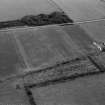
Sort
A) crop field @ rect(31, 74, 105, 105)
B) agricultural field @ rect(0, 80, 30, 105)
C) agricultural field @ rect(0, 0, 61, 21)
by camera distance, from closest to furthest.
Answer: agricultural field @ rect(0, 80, 30, 105), crop field @ rect(31, 74, 105, 105), agricultural field @ rect(0, 0, 61, 21)

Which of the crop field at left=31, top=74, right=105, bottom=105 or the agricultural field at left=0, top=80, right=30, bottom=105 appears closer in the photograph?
the agricultural field at left=0, top=80, right=30, bottom=105

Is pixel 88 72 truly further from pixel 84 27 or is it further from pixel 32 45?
pixel 84 27

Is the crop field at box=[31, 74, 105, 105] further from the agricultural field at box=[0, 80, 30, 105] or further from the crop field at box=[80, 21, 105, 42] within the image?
the crop field at box=[80, 21, 105, 42]

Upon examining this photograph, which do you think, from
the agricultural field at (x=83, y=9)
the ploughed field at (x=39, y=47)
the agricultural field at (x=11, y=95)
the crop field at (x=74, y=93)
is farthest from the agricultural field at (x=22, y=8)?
the crop field at (x=74, y=93)

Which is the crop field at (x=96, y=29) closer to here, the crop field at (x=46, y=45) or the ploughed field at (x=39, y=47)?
the ploughed field at (x=39, y=47)

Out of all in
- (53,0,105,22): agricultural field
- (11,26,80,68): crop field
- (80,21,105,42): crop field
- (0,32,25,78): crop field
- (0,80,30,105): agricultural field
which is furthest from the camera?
(53,0,105,22): agricultural field

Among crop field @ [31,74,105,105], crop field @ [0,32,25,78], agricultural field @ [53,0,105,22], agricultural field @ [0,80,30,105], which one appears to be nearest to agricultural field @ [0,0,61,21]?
agricultural field @ [53,0,105,22]

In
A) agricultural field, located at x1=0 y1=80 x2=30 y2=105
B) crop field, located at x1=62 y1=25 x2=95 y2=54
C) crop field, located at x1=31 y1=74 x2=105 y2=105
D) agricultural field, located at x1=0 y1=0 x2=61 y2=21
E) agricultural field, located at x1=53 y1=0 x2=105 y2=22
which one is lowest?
crop field, located at x1=31 y1=74 x2=105 y2=105

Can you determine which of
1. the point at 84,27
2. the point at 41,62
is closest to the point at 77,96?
the point at 41,62
